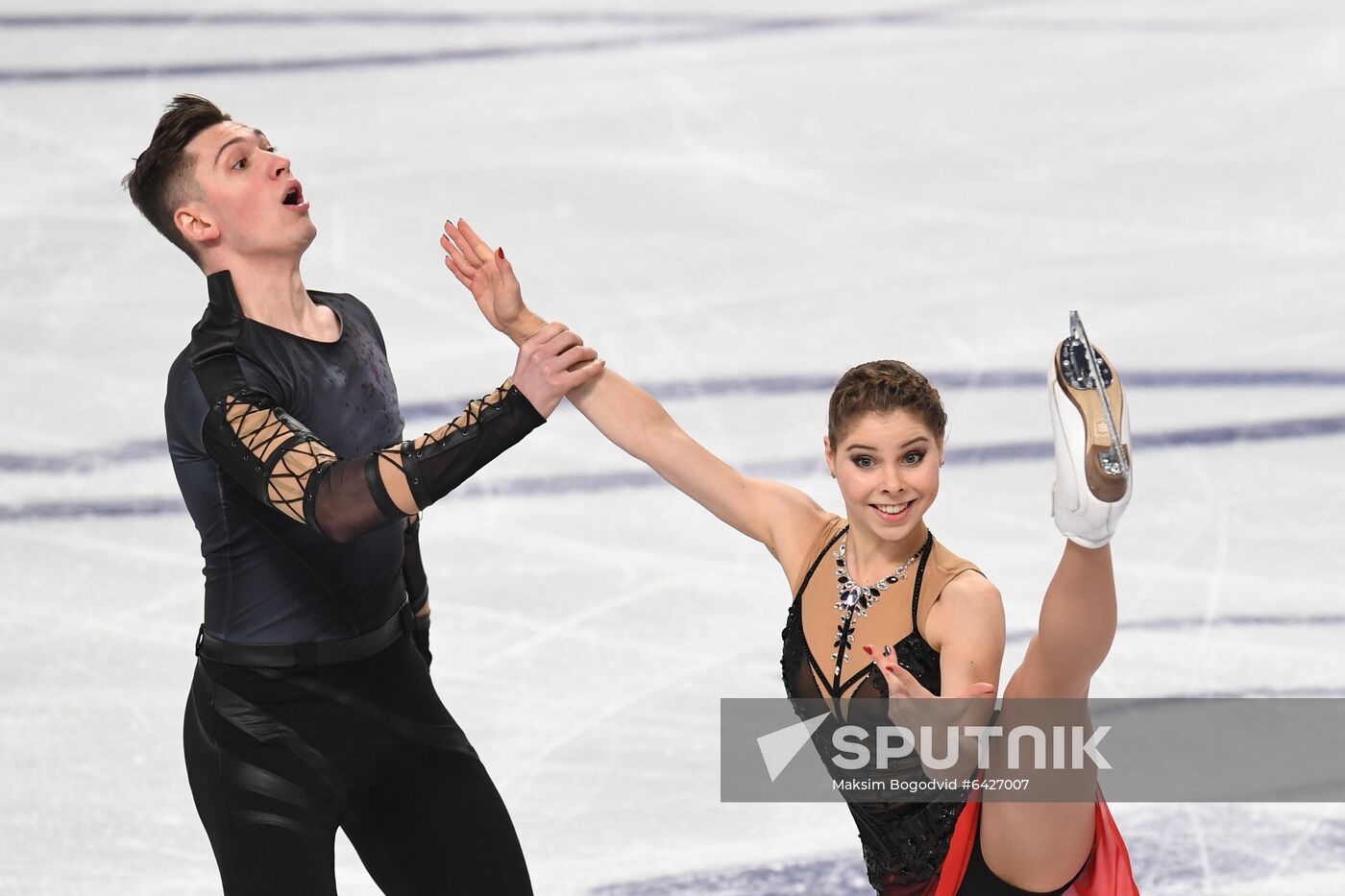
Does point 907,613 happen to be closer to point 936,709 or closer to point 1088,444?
point 936,709

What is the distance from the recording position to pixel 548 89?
7.02m

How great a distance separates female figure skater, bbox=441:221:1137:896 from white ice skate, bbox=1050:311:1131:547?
0.09 metres

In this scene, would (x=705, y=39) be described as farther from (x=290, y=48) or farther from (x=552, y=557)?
(x=552, y=557)

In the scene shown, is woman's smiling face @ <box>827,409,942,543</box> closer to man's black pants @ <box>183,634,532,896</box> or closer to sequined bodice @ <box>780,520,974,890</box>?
sequined bodice @ <box>780,520,974,890</box>

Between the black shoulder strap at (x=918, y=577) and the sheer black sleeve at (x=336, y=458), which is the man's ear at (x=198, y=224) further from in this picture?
the black shoulder strap at (x=918, y=577)

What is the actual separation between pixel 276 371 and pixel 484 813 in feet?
2.49

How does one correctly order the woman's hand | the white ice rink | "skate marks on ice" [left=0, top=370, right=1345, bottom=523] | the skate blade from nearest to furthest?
1. the skate blade
2. the woman's hand
3. the white ice rink
4. "skate marks on ice" [left=0, top=370, right=1345, bottom=523]

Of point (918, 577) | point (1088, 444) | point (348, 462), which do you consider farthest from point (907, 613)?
point (348, 462)

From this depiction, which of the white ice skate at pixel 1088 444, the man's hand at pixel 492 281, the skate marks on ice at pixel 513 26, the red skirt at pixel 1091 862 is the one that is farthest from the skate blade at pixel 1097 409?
the skate marks on ice at pixel 513 26

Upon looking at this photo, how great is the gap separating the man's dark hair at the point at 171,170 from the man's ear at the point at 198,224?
0.08 feet

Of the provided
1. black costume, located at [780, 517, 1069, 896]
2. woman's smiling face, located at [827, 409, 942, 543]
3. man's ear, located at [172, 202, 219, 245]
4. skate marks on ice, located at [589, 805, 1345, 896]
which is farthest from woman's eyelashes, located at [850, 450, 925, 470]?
skate marks on ice, located at [589, 805, 1345, 896]

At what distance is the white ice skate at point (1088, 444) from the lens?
2098 millimetres

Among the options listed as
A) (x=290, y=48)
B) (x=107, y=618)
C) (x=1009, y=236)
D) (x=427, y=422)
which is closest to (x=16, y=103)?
(x=290, y=48)

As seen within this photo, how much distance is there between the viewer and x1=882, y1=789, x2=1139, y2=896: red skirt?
2.54m
